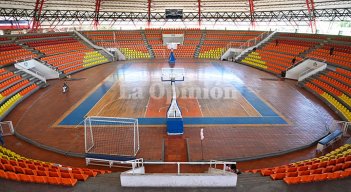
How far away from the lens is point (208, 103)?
1767 cm

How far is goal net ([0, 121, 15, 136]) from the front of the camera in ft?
42.7

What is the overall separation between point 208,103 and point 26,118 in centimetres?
1201

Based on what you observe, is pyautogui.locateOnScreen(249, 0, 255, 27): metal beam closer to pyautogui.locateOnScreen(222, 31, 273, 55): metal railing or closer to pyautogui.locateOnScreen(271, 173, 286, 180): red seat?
pyautogui.locateOnScreen(222, 31, 273, 55): metal railing

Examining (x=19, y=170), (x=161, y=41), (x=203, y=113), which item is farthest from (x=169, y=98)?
(x=161, y=41)

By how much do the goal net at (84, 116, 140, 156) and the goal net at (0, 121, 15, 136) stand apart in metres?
4.10

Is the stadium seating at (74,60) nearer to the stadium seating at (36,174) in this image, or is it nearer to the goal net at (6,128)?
the goal net at (6,128)

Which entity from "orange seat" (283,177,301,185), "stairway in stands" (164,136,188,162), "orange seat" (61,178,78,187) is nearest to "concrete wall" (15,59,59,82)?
"stairway in stands" (164,136,188,162)

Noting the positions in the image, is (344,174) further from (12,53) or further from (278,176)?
(12,53)

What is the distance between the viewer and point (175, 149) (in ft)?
37.7

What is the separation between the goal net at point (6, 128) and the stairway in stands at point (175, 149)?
27.4 feet

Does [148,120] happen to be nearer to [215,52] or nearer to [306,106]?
[306,106]

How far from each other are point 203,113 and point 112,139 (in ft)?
20.4

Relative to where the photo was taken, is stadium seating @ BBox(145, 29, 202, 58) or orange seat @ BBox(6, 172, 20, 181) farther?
stadium seating @ BBox(145, 29, 202, 58)

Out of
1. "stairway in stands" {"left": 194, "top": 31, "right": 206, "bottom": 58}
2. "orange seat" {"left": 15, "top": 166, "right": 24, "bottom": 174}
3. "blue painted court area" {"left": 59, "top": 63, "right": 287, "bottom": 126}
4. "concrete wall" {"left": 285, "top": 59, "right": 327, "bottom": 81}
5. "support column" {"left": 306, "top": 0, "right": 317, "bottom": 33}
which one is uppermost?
"support column" {"left": 306, "top": 0, "right": 317, "bottom": 33}
